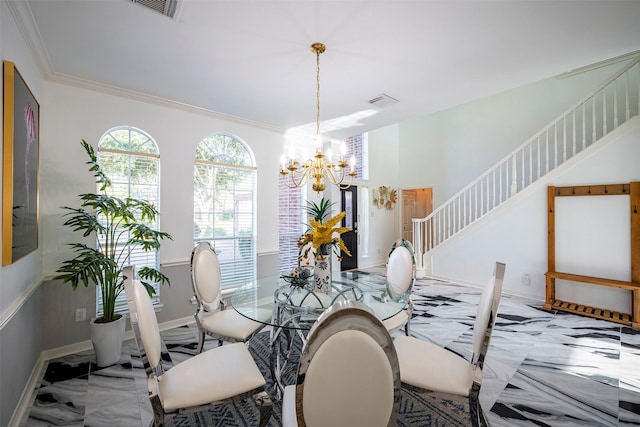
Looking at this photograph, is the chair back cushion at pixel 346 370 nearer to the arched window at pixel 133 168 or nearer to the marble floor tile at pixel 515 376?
the marble floor tile at pixel 515 376

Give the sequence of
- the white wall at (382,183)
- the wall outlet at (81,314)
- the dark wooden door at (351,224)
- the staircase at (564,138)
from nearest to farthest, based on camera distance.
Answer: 1. the wall outlet at (81,314)
2. the staircase at (564,138)
3. the dark wooden door at (351,224)
4. the white wall at (382,183)

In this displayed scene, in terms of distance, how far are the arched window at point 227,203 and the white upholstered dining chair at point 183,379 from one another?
234 cm

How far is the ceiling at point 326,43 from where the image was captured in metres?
1.90

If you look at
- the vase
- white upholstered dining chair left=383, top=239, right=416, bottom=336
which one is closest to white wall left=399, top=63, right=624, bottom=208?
white upholstered dining chair left=383, top=239, right=416, bottom=336

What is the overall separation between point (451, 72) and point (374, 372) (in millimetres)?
2763

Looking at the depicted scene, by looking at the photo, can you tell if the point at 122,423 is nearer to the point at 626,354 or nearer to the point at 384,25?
the point at 384,25

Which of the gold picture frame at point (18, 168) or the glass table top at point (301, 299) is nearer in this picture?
the gold picture frame at point (18, 168)

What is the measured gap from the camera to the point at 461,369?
161 centimetres

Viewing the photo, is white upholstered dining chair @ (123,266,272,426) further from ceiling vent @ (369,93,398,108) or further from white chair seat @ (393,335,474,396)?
ceiling vent @ (369,93,398,108)

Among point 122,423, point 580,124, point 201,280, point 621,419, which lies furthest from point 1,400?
point 580,124

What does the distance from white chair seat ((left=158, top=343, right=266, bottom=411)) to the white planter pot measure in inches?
55.2

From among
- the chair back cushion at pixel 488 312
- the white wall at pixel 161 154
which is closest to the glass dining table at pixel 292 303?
the chair back cushion at pixel 488 312

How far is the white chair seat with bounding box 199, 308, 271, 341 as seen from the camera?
213cm

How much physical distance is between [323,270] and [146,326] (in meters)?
1.21
